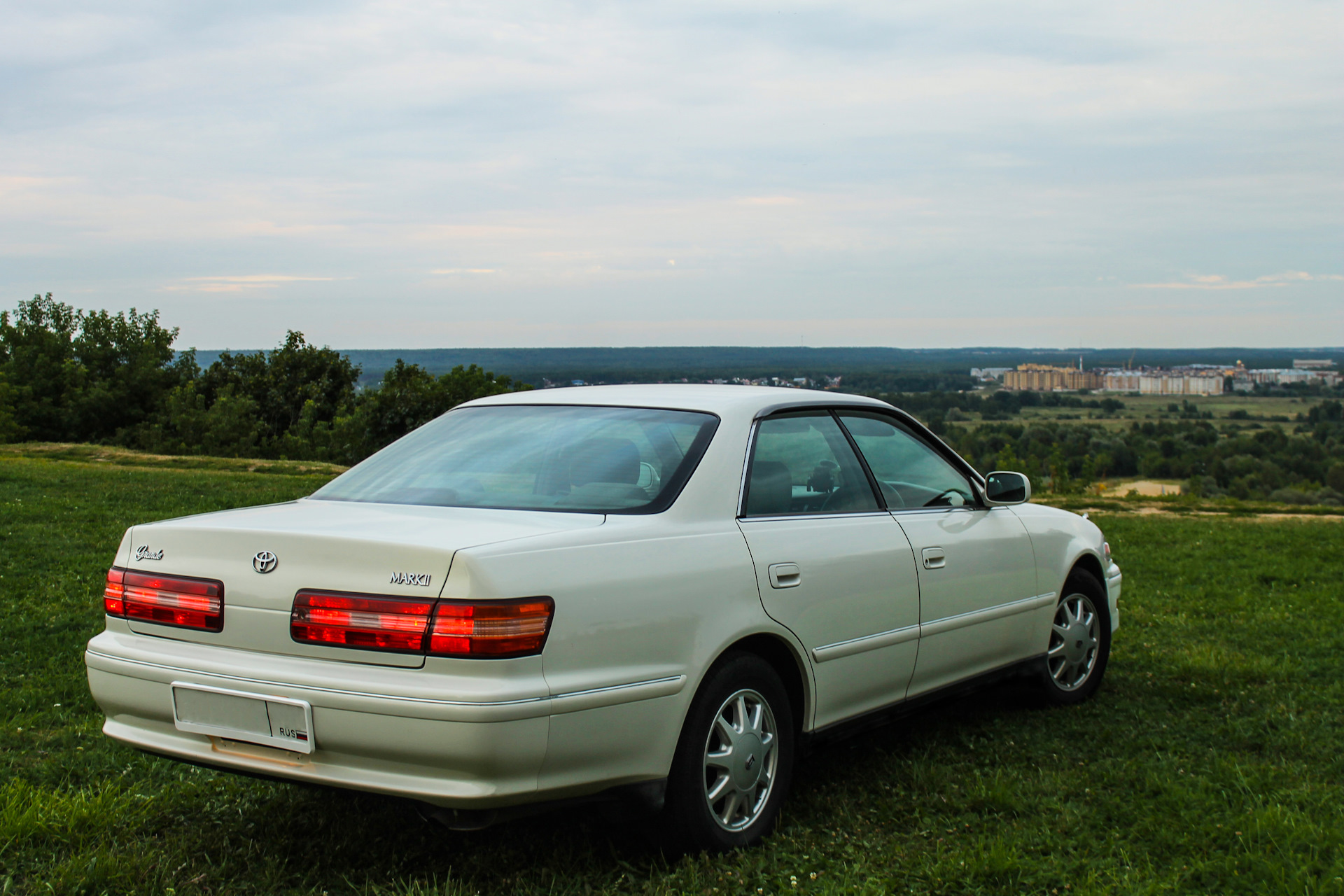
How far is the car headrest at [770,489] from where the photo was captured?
3.76 m

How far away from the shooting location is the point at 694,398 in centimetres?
414

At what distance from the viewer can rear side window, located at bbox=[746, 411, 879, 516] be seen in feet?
12.6

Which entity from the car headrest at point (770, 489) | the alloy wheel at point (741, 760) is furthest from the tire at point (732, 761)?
the car headrest at point (770, 489)

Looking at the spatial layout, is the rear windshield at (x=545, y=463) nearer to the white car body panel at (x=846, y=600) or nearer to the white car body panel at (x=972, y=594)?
the white car body panel at (x=846, y=600)

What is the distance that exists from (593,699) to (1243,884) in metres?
2.01

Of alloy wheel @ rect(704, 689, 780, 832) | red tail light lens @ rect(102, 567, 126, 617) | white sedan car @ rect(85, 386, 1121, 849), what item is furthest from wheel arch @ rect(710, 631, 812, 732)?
red tail light lens @ rect(102, 567, 126, 617)

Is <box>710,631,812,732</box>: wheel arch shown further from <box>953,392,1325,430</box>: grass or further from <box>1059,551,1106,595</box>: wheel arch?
<box>953,392,1325,430</box>: grass

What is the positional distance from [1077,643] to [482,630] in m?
3.61

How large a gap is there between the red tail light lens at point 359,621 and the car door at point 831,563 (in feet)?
3.75

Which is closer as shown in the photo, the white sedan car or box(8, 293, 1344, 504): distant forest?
the white sedan car

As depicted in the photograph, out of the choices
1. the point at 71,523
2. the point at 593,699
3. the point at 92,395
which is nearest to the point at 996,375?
the point at 92,395

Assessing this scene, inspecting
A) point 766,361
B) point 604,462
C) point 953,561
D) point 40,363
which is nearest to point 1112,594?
point 953,561

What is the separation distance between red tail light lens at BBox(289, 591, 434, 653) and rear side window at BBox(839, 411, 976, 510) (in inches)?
85.6

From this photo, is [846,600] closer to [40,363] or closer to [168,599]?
[168,599]
